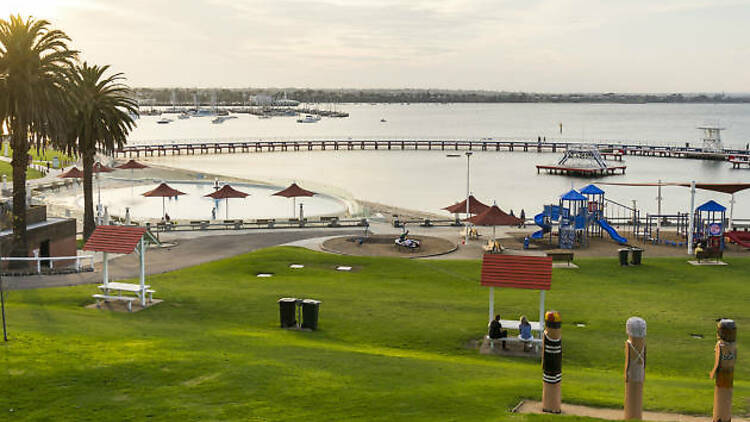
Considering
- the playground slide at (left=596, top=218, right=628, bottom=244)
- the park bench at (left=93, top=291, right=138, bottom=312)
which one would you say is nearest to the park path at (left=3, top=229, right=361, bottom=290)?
the park bench at (left=93, top=291, right=138, bottom=312)

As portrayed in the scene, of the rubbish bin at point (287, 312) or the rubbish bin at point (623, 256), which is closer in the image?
the rubbish bin at point (287, 312)

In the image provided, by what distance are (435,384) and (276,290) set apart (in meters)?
16.1

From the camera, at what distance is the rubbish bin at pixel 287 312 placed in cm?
2488

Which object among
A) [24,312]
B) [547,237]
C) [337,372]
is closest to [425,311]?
[337,372]

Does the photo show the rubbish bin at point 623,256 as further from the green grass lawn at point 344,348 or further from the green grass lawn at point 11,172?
the green grass lawn at point 11,172

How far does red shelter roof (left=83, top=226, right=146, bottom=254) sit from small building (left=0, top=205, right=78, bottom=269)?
43.2 feet

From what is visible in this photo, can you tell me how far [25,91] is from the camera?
37375 mm

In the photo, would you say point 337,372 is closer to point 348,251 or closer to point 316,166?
point 348,251

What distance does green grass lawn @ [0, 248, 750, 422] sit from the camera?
14.6 m

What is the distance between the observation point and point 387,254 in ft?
147

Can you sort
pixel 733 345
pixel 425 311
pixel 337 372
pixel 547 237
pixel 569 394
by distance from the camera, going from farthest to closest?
1. pixel 547 237
2. pixel 425 311
3. pixel 337 372
4. pixel 569 394
5. pixel 733 345

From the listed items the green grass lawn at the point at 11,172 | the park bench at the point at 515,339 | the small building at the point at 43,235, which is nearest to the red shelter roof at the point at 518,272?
the park bench at the point at 515,339

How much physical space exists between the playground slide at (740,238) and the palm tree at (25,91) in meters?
41.4

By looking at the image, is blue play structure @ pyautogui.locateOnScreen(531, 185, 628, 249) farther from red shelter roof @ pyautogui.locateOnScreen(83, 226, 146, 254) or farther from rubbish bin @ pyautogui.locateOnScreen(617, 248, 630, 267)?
red shelter roof @ pyautogui.locateOnScreen(83, 226, 146, 254)
